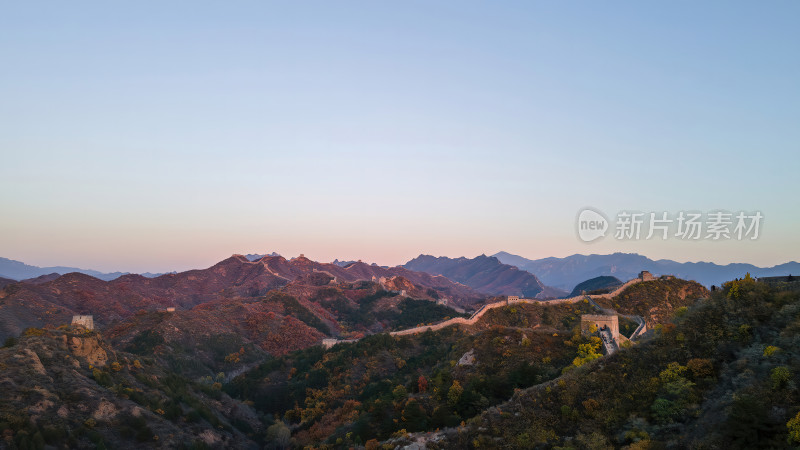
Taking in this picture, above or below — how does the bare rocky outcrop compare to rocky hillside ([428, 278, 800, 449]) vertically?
below

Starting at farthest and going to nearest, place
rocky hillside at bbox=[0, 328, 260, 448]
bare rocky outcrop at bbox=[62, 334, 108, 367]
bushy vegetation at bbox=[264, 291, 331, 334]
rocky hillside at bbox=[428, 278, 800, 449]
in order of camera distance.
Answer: bushy vegetation at bbox=[264, 291, 331, 334] < bare rocky outcrop at bbox=[62, 334, 108, 367] < rocky hillside at bbox=[0, 328, 260, 448] < rocky hillside at bbox=[428, 278, 800, 449]

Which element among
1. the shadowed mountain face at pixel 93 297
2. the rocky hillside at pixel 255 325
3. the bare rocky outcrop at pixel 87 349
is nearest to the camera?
the bare rocky outcrop at pixel 87 349

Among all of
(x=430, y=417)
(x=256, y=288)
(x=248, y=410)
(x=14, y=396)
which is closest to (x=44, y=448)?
(x=14, y=396)

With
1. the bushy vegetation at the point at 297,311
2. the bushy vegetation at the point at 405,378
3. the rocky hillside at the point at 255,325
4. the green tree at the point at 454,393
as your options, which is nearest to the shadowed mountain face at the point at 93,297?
the rocky hillside at the point at 255,325

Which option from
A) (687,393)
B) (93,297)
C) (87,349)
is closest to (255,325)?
(93,297)

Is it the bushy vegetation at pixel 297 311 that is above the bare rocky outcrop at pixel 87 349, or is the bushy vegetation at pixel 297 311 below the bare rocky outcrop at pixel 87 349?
below

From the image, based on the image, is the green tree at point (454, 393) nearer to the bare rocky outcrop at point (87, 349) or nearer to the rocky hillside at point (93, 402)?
the rocky hillside at point (93, 402)

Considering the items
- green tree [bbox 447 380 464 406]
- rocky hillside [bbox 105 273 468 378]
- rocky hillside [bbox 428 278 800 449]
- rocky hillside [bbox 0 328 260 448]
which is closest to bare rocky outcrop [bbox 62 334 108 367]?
rocky hillside [bbox 0 328 260 448]

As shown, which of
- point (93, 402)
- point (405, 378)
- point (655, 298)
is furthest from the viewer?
point (655, 298)

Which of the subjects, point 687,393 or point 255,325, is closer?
point 687,393

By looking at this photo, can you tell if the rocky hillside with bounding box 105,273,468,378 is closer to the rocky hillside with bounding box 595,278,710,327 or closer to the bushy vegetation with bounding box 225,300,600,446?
the bushy vegetation with bounding box 225,300,600,446

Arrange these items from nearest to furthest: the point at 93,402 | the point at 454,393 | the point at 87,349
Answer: the point at 454,393 < the point at 93,402 < the point at 87,349

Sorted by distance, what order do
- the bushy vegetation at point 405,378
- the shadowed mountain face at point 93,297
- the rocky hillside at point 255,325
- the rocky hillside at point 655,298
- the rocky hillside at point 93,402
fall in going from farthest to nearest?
the shadowed mountain face at point 93,297 → the rocky hillside at point 255,325 → the rocky hillside at point 655,298 → the bushy vegetation at point 405,378 → the rocky hillside at point 93,402

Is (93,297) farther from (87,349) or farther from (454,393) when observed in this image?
(454,393)
